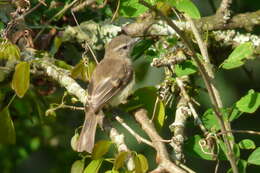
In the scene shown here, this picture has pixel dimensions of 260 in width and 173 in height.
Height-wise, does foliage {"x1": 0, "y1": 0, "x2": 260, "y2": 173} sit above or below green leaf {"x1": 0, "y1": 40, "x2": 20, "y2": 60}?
below

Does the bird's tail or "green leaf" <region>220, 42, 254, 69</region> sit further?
the bird's tail

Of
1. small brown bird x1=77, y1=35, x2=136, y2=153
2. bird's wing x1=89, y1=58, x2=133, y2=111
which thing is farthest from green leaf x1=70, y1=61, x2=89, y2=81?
bird's wing x1=89, y1=58, x2=133, y2=111

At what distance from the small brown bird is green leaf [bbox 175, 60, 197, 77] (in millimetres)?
810

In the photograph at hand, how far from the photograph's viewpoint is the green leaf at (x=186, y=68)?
3.70 m

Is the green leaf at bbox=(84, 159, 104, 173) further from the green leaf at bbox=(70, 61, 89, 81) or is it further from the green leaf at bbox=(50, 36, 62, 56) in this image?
the green leaf at bbox=(50, 36, 62, 56)

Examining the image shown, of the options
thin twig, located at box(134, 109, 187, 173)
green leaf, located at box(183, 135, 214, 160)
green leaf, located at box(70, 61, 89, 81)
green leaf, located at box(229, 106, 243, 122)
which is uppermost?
green leaf, located at box(70, 61, 89, 81)

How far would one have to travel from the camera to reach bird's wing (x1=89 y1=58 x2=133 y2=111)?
489cm

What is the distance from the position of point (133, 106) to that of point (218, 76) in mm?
2280

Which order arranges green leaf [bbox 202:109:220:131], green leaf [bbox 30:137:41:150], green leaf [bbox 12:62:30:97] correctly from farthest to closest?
green leaf [bbox 30:137:41:150], green leaf [bbox 12:62:30:97], green leaf [bbox 202:109:220:131]

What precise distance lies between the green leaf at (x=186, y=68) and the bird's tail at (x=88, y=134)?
694 mm

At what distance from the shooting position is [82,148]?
3877 millimetres

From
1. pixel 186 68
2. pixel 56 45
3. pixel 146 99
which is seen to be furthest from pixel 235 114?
pixel 56 45

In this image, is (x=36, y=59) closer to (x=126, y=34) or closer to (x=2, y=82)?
(x=2, y=82)

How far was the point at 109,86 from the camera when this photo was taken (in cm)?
541
